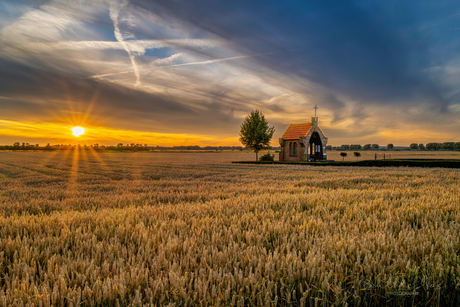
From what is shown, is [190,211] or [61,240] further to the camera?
[190,211]

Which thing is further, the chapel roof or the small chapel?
the chapel roof

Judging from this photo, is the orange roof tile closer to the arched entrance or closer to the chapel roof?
the chapel roof

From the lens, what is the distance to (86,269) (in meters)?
2.61

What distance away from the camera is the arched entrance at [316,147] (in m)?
43.4

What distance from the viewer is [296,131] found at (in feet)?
138

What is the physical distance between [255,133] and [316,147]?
11809mm

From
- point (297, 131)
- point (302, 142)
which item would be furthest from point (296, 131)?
point (302, 142)

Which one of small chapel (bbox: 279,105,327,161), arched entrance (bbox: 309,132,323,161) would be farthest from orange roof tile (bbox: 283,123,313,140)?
arched entrance (bbox: 309,132,323,161)

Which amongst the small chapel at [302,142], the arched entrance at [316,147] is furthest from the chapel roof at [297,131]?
the arched entrance at [316,147]

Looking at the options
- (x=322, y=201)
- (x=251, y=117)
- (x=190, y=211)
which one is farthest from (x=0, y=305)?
(x=251, y=117)

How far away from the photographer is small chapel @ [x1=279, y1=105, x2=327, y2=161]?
3947 centimetres

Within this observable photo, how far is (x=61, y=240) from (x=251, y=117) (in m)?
45.1

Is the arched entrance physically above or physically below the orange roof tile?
below

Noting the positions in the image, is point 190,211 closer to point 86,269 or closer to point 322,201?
point 86,269
